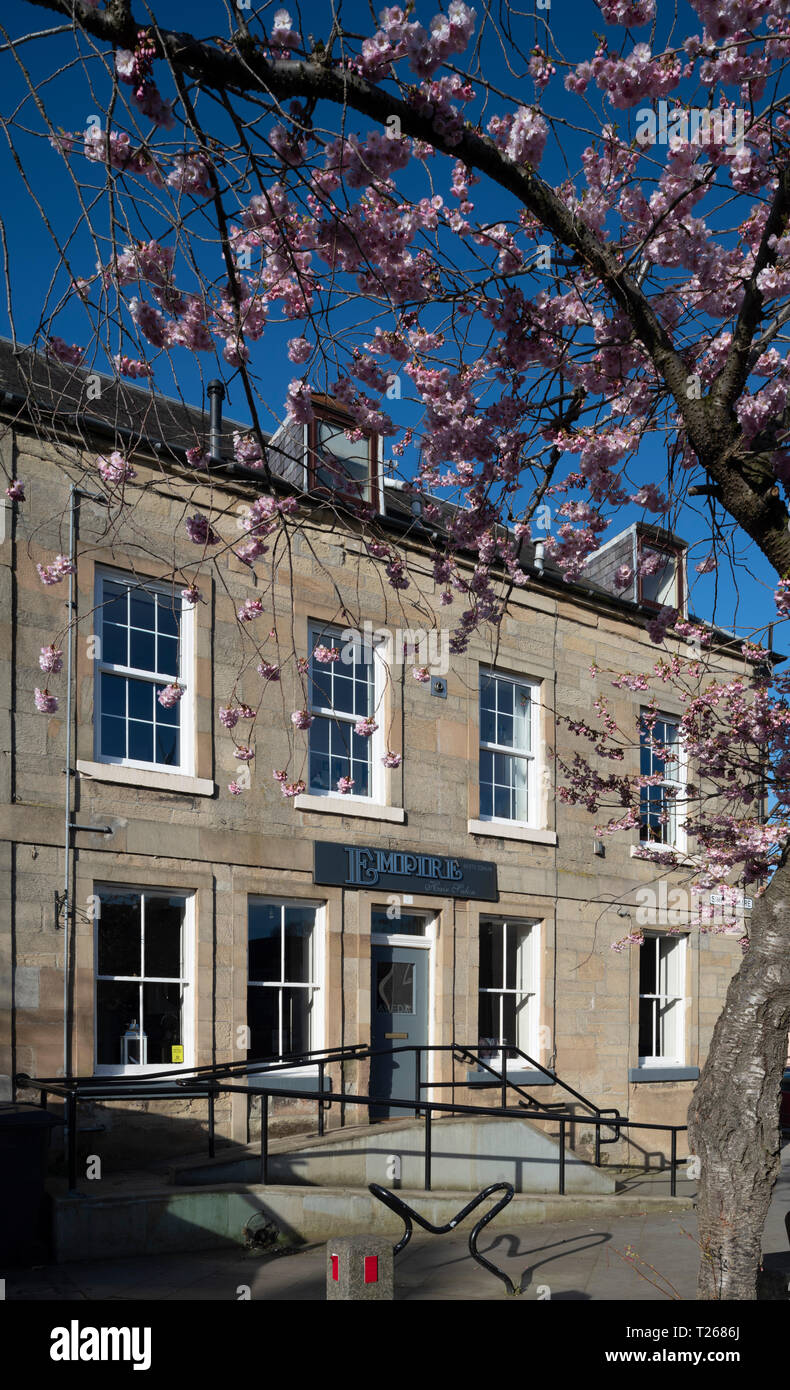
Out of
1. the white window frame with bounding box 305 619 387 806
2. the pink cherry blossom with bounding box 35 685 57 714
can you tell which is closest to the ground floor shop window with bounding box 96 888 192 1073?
the pink cherry blossom with bounding box 35 685 57 714

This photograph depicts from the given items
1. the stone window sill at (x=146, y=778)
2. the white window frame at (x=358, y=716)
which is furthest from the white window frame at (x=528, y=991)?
the stone window sill at (x=146, y=778)

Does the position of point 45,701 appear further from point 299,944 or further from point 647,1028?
point 647,1028

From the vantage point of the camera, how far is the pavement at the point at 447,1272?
8062 mm

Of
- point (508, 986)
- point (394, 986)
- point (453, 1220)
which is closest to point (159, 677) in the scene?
point (394, 986)

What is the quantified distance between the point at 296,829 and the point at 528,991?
4547mm

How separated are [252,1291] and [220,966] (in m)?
4.66

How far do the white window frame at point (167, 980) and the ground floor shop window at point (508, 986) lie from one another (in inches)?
178

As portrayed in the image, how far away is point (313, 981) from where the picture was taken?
1366cm

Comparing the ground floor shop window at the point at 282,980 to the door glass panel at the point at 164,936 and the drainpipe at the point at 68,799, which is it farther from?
the drainpipe at the point at 68,799

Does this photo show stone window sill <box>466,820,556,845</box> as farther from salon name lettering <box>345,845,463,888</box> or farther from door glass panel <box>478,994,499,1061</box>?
door glass panel <box>478,994,499,1061</box>

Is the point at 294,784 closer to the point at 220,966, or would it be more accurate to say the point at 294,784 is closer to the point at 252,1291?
the point at 220,966

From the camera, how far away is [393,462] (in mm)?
7125
